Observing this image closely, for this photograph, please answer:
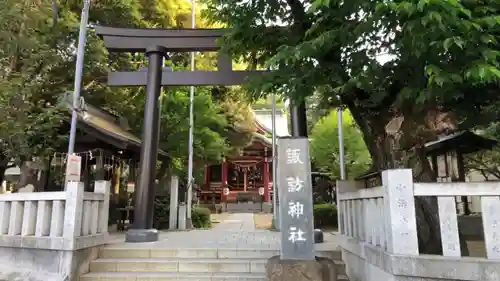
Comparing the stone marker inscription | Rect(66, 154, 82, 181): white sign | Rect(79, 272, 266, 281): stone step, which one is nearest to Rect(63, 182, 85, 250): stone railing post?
Rect(79, 272, 266, 281): stone step

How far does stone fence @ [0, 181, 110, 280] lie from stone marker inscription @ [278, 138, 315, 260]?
367 cm

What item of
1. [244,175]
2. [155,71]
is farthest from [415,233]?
[244,175]

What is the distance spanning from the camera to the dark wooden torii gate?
9.41m

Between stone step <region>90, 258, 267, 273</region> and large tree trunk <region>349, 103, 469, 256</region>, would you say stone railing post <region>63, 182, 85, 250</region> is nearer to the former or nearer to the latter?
stone step <region>90, 258, 267, 273</region>

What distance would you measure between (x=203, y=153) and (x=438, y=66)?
12.8 m

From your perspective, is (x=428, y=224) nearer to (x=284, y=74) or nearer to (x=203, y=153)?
(x=284, y=74)

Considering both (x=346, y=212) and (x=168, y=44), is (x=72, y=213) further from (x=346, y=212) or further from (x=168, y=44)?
(x=168, y=44)

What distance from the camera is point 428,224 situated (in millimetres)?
5637

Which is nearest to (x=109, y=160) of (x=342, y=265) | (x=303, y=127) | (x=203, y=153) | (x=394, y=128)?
(x=203, y=153)

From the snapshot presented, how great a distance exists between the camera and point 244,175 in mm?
28578

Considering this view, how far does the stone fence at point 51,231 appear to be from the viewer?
6.23 meters

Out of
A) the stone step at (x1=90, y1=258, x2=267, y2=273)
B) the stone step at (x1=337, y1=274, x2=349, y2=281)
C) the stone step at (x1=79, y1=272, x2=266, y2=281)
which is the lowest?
the stone step at (x1=337, y1=274, x2=349, y2=281)

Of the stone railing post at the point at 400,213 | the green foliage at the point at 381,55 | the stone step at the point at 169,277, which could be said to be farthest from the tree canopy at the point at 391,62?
the stone step at the point at 169,277

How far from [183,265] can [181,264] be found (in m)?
0.05
